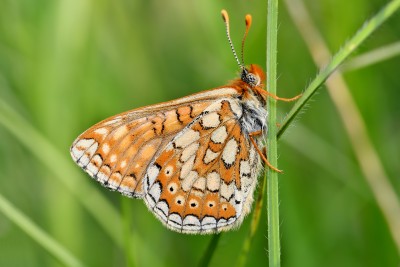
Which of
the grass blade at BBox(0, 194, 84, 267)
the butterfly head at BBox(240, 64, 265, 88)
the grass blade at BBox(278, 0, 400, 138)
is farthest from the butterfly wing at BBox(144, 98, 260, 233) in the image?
the grass blade at BBox(278, 0, 400, 138)

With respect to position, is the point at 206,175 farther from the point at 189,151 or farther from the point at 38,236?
the point at 38,236

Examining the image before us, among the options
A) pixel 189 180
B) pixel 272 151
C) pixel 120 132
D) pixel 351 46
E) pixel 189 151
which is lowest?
pixel 189 180

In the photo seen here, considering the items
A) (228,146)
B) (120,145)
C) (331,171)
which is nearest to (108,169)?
(120,145)

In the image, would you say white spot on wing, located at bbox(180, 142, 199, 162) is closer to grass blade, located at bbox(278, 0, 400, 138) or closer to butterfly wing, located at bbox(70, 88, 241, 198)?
butterfly wing, located at bbox(70, 88, 241, 198)

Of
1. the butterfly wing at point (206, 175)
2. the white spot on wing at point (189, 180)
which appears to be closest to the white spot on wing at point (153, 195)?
the butterfly wing at point (206, 175)

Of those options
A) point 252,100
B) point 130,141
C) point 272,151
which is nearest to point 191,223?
point 130,141

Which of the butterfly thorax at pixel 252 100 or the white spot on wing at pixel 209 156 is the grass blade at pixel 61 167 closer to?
the white spot on wing at pixel 209 156

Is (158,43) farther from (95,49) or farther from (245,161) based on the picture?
(245,161)
